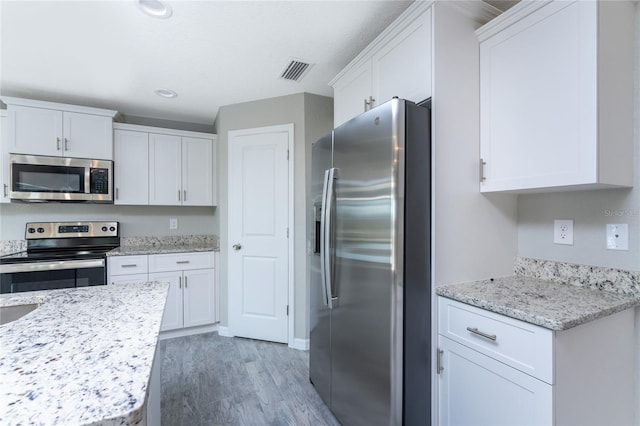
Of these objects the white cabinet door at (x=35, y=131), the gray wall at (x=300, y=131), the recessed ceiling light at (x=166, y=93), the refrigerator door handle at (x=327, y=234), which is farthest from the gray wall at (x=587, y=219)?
the white cabinet door at (x=35, y=131)

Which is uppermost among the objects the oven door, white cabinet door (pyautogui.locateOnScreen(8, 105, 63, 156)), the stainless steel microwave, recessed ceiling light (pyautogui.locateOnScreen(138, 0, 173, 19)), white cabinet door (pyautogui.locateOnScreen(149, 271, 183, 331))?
recessed ceiling light (pyautogui.locateOnScreen(138, 0, 173, 19))

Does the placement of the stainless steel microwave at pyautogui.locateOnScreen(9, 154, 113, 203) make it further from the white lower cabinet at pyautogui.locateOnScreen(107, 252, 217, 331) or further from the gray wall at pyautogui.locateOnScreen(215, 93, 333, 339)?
the gray wall at pyautogui.locateOnScreen(215, 93, 333, 339)

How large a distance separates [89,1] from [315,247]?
6.18 feet

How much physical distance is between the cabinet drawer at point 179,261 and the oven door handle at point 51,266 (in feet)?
1.42

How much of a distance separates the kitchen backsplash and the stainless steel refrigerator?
27.4 inches

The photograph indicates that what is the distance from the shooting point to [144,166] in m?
3.15

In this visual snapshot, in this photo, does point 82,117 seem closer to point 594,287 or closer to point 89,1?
point 89,1

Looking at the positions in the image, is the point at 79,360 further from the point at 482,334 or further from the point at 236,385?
the point at 236,385

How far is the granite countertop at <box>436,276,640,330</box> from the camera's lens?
1038 mm

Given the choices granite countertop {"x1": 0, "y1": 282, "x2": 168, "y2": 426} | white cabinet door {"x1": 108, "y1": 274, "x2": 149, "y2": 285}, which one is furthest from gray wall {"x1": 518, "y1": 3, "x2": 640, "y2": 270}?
white cabinet door {"x1": 108, "y1": 274, "x2": 149, "y2": 285}

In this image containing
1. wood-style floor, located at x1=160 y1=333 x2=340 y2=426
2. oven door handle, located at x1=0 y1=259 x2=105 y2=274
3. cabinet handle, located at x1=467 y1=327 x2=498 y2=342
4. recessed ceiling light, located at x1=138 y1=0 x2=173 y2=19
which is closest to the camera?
cabinet handle, located at x1=467 y1=327 x2=498 y2=342

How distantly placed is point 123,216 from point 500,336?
144 inches

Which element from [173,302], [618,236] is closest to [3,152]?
[173,302]

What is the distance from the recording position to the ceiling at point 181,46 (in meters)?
1.66
